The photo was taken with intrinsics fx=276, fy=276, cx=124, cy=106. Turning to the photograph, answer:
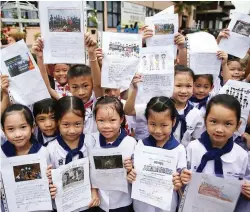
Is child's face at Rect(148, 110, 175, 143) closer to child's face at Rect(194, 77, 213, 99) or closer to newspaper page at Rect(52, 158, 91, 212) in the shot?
newspaper page at Rect(52, 158, 91, 212)

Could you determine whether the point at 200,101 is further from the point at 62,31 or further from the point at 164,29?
the point at 62,31

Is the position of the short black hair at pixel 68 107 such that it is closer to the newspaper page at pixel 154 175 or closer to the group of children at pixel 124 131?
the group of children at pixel 124 131

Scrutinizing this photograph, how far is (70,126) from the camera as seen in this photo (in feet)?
5.92

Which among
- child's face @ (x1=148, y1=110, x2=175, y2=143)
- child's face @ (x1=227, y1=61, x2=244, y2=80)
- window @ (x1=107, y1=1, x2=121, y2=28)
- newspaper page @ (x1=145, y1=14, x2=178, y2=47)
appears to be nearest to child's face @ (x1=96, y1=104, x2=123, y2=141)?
child's face @ (x1=148, y1=110, x2=175, y2=143)

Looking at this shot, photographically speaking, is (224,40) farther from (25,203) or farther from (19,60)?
(25,203)

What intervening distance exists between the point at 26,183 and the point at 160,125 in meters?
0.89

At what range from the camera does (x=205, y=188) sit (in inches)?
61.4

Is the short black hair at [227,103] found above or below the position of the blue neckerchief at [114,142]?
above

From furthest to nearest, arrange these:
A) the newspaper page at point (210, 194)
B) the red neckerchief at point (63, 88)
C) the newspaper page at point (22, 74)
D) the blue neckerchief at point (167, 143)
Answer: the red neckerchief at point (63, 88), the newspaper page at point (22, 74), the blue neckerchief at point (167, 143), the newspaper page at point (210, 194)

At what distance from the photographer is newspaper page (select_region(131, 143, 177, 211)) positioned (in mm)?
1622

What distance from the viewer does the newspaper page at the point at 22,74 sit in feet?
6.28

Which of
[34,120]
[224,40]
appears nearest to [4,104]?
[34,120]

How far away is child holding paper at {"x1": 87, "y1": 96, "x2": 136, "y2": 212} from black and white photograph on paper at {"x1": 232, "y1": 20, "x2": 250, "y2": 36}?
1306mm

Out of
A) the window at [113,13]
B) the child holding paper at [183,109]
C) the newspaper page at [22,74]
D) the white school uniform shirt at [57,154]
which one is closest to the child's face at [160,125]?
the child holding paper at [183,109]
